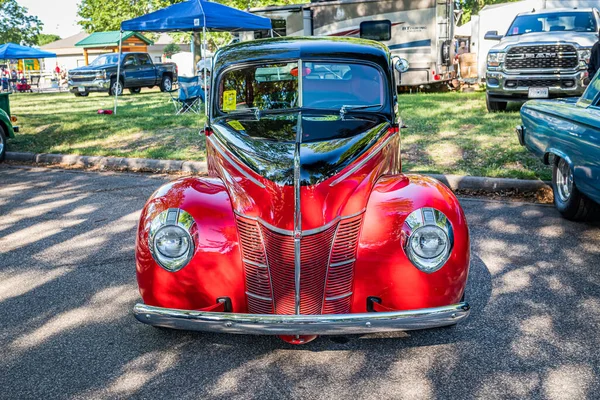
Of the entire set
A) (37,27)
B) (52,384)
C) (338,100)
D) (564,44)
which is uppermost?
(37,27)

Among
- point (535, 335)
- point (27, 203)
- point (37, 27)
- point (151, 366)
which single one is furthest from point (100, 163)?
point (37, 27)

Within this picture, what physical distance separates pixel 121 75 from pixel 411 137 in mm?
19873

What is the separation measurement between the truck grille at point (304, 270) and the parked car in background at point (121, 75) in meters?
23.9

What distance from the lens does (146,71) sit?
28219 mm

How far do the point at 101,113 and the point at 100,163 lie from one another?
6843 millimetres

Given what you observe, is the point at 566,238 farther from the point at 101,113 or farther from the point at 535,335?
the point at 101,113

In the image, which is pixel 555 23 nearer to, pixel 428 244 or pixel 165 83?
pixel 428 244

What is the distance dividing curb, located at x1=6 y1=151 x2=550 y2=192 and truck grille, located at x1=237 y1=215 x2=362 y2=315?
4.49 meters

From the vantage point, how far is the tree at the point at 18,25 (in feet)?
259

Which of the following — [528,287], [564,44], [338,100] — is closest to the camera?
[528,287]

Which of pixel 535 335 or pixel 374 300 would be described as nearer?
pixel 374 300

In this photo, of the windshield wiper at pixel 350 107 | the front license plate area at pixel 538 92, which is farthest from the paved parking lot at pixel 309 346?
the front license plate area at pixel 538 92

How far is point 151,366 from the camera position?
3.42 m

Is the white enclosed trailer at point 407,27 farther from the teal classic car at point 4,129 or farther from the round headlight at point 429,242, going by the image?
the round headlight at point 429,242
